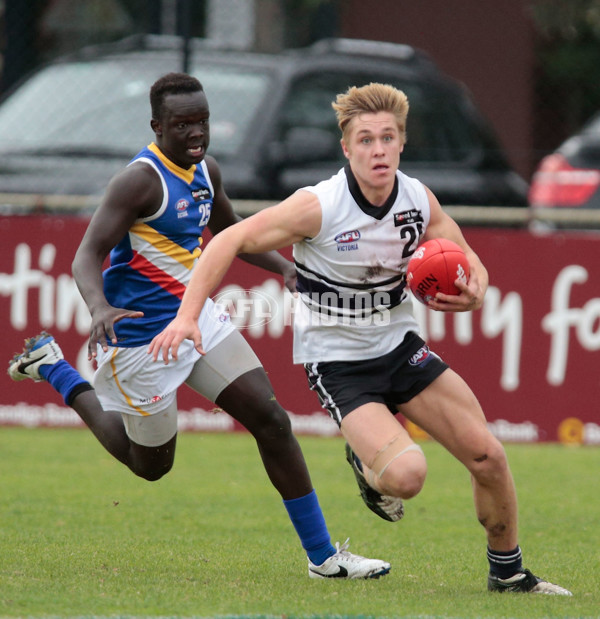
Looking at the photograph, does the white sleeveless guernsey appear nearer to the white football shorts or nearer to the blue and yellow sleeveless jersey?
the white football shorts

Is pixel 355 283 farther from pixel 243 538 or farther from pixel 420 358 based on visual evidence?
pixel 243 538

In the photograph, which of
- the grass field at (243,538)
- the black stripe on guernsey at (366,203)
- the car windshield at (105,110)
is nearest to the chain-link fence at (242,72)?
the car windshield at (105,110)

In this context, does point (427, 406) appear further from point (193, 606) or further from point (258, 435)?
point (193, 606)

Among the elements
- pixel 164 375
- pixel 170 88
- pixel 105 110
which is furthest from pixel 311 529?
pixel 105 110

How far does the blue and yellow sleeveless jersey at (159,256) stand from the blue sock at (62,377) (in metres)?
0.71

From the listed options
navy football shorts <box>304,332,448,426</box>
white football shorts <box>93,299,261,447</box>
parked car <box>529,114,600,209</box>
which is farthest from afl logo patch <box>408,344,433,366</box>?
parked car <box>529,114,600,209</box>

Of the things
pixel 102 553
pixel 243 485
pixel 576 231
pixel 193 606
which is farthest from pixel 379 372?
pixel 576 231

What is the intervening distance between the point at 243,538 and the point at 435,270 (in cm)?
225

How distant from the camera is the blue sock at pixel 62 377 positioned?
685 cm

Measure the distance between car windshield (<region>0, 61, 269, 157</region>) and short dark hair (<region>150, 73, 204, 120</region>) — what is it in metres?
4.86

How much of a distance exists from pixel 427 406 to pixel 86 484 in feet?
11.8

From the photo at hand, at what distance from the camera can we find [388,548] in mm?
6773

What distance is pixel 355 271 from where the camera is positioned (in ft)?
18.4

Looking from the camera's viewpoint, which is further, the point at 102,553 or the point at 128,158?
the point at 128,158
